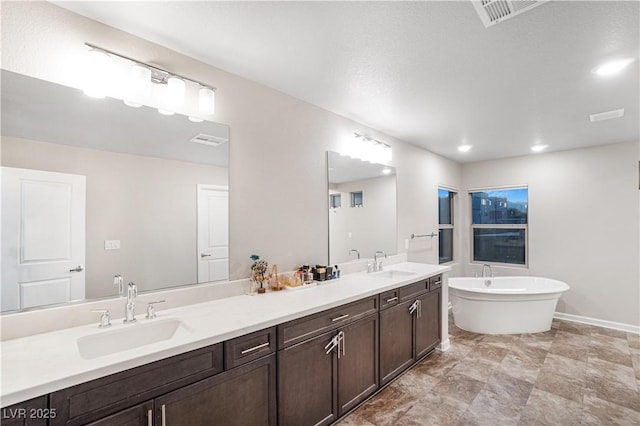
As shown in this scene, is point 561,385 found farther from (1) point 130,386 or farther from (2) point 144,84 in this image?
(2) point 144,84

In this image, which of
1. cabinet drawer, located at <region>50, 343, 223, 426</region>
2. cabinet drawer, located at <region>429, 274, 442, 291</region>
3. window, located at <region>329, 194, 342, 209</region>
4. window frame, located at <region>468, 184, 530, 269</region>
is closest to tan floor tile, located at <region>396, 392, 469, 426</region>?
cabinet drawer, located at <region>429, 274, 442, 291</region>

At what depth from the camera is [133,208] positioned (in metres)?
1.75

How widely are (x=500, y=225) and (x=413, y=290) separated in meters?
3.32

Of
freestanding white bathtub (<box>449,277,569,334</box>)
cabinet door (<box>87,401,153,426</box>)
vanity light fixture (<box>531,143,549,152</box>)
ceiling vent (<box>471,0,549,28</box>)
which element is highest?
ceiling vent (<box>471,0,549,28</box>)

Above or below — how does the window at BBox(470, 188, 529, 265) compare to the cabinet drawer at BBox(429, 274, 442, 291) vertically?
above

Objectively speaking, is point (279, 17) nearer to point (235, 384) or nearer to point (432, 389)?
point (235, 384)

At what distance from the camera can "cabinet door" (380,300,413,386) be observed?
249cm

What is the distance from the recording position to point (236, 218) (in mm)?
2197

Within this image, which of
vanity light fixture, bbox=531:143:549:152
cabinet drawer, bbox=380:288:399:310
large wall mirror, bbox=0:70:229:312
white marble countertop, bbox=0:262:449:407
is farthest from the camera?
vanity light fixture, bbox=531:143:549:152

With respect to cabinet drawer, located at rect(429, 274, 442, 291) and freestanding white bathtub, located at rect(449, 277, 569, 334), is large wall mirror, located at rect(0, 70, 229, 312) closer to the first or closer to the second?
cabinet drawer, located at rect(429, 274, 442, 291)

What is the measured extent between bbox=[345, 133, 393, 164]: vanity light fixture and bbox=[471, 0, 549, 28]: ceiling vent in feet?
5.60

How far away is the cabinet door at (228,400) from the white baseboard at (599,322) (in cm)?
484

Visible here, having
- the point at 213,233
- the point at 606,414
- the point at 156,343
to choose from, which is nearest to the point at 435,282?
the point at 606,414

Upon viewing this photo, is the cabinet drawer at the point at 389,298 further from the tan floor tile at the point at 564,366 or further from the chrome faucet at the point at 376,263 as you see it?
the tan floor tile at the point at 564,366
